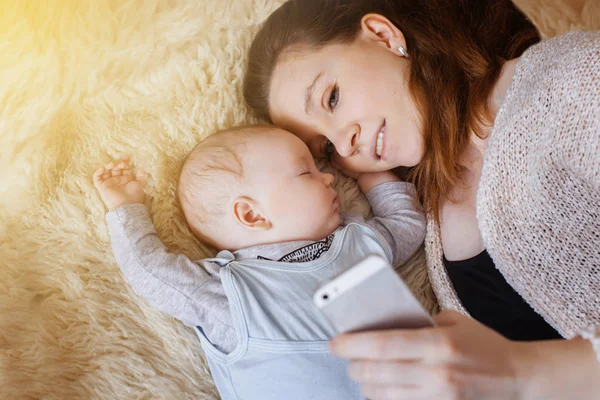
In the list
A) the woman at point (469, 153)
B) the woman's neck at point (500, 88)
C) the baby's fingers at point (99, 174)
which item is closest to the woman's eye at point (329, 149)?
the woman at point (469, 153)

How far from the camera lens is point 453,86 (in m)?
1.13

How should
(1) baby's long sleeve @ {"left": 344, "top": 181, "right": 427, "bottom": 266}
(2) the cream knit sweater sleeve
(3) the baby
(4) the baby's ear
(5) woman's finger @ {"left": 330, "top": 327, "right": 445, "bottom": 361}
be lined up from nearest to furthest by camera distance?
(5) woman's finger @ {"left": 330, "top": 327, "right": 445, "bottom": 361} < (2) the cream knit sweater sleeve < (3) the baby < (4) the baby's ear < (1) baby's long sleeve @ {"left": 344, "top": 181, "right": 427, "bottom": 266}

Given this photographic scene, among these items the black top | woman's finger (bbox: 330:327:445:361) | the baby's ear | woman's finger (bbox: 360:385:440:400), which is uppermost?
woman's finger (bbox: 330:327:445:361)

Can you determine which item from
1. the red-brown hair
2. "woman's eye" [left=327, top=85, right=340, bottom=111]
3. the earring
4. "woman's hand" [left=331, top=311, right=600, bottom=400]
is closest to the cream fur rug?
the red-brown hair

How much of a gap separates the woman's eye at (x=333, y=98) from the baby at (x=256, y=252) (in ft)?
0.35

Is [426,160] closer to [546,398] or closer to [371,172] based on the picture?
[371,172]

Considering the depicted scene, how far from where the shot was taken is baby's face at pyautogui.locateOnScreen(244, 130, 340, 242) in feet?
3.61

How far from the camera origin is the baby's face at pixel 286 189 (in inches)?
43.3

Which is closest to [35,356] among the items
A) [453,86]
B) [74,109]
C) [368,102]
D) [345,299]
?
[74,109]

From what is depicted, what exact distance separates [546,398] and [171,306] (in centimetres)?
71

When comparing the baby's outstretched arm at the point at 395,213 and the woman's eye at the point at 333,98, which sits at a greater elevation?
the woman's eye at the point at 333,98

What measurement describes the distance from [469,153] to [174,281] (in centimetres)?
71

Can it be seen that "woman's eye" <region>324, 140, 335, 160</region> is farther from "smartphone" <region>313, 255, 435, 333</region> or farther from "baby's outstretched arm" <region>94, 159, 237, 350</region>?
"smartphone" <region>313, 255, 435, 333</region>

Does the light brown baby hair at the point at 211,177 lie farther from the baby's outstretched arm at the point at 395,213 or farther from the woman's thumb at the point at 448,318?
the woman's thumb at the point at 448,318
